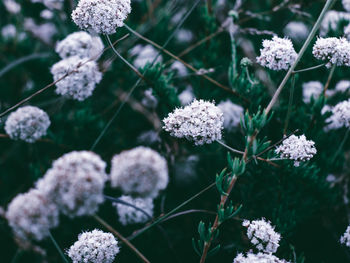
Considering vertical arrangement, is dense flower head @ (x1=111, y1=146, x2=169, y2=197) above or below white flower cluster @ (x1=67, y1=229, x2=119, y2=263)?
above

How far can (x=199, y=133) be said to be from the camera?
1.67 metres

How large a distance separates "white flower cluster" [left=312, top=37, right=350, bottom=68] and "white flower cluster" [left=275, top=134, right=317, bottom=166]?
0.40 meters

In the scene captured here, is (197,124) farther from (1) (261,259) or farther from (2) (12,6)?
(2) (12,6)

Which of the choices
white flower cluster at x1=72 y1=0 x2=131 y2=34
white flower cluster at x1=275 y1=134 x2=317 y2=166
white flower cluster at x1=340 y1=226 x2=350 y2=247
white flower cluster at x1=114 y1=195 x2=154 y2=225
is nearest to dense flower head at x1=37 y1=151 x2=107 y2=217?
white flower cluster at x1=114 y1=195 x2=154 y2=225

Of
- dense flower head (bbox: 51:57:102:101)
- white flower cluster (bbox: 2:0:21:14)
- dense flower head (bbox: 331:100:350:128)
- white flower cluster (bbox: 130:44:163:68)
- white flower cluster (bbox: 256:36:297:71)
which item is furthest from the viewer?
white flower cluster (bbox: 2:0:21:14)

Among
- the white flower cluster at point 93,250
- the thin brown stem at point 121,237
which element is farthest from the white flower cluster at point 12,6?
the white flower cluster at point 93,250

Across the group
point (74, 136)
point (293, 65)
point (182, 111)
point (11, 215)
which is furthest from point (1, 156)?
point (293, 65)

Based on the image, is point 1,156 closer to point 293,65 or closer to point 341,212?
point 293,65

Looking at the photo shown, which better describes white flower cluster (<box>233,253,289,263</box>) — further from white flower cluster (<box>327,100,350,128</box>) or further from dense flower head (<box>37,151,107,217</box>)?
white flower cluster (<box>327,100,350,128</box>)

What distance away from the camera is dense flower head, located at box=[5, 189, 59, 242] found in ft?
6.66

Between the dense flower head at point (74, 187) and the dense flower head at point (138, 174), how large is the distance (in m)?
0.13

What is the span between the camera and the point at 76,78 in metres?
2.26

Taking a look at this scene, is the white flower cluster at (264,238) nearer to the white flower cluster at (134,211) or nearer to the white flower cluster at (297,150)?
the white flower cluster at (297,150)

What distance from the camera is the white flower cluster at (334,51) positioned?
5.69 ft
